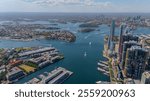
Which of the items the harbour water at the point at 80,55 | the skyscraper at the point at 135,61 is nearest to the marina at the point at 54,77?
the harbour water at the point at 80,55

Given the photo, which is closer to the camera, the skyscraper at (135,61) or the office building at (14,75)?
the office building at (14,75)

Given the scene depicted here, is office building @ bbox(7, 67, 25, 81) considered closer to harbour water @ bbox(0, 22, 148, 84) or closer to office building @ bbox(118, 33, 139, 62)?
harbour water @ bbox(0, 22, 148, 84)

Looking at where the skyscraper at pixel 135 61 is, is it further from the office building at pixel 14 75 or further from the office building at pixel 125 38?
the office building at pixel 14 75

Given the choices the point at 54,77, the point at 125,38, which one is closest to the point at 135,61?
the point at 125,38

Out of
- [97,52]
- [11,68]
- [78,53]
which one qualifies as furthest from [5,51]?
[97,52]

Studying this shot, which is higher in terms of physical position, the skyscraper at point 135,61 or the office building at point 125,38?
the office building at point 125,38

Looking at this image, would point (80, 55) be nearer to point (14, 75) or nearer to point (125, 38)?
point (14, 75)
